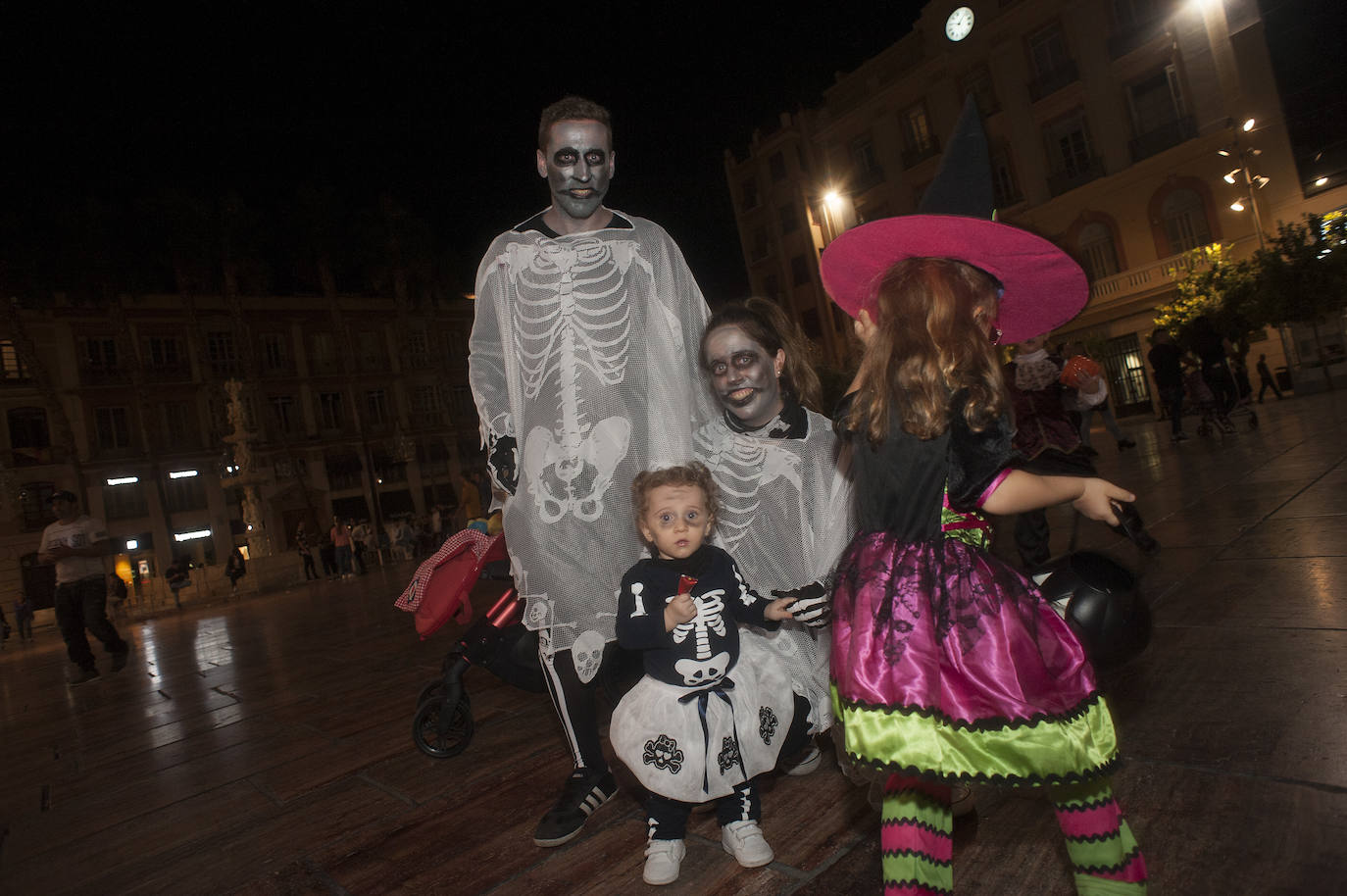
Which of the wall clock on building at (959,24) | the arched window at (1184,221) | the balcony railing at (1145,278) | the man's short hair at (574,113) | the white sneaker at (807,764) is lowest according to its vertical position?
the white sneaker at (807,764)

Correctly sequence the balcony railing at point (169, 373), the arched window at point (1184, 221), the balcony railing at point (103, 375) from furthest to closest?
1. the balcony railing at point (169, 373)
2. the balcony railing at point (103, 375)
3. the arched window at point (1184, 221)

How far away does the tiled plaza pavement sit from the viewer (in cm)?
163

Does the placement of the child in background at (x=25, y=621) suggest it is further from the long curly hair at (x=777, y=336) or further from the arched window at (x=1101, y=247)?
the arched window at (x=1101, y=247)

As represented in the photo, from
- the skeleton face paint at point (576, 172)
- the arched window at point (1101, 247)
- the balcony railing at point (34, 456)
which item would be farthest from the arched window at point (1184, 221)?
the balcony railing at point (34, 456)

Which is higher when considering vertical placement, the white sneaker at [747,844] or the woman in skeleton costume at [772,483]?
the woman in skeleton costume at [772,483]

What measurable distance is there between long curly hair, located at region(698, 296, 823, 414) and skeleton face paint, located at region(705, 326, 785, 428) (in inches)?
1.1

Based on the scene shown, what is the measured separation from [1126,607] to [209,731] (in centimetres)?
457

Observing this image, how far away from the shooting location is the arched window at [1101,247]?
23.0 meters

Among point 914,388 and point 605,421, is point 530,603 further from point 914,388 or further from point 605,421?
point 914,388

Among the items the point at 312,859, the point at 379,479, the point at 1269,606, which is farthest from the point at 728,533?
the point at 379,479

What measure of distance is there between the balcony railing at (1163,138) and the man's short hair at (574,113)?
2507 centimetres

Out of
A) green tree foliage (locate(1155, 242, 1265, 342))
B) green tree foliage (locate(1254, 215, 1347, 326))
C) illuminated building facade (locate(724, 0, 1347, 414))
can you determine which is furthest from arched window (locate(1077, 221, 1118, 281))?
green tree foliage (locate(1254, 215, 1347, 326))

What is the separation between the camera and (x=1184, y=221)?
2128cm

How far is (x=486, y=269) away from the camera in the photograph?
2320mm
